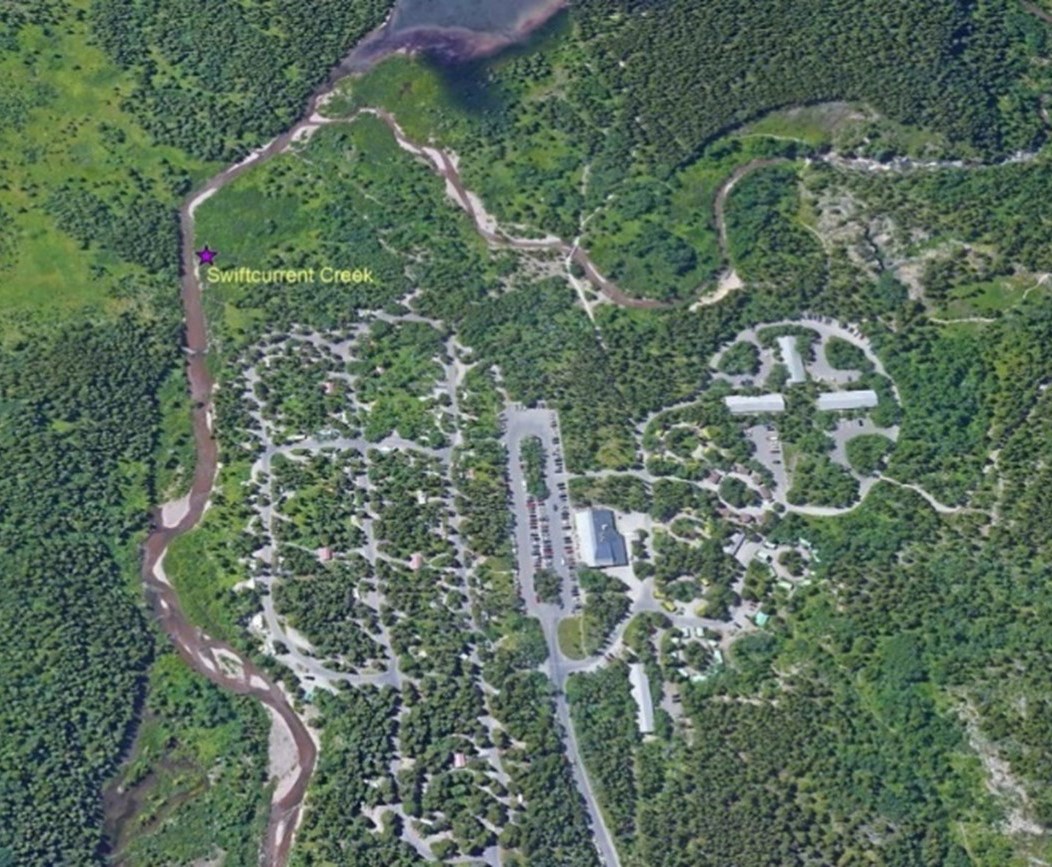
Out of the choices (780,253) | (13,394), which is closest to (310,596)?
(13,394)

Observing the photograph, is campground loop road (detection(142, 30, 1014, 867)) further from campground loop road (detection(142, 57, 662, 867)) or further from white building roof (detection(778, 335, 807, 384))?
white building roof (detection(778, 335, 807, 384))

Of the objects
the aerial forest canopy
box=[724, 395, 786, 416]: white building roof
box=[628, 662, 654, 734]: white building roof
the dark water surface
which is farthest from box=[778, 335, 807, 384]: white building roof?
the dark water surface

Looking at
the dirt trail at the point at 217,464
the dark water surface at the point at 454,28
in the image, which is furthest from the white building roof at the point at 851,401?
the dark water surface at the point at 454,28

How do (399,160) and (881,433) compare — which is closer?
(881,433)

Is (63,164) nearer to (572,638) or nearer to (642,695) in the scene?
(572,638)

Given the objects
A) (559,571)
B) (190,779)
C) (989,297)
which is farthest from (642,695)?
(989,297)

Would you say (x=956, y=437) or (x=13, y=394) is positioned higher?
(x=13, y=394)

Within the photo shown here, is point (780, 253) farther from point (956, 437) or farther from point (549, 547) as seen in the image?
point (549, 547)
